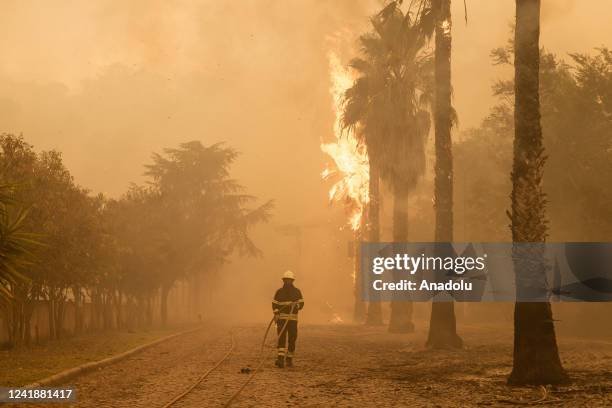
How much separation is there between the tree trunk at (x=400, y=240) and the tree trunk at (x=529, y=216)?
19323 millimetres

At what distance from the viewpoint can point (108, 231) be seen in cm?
2959

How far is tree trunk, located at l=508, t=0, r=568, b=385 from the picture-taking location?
43.7ft

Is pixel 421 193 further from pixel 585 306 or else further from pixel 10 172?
pixel 10 172

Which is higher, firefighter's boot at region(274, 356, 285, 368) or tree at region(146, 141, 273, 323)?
tree at region(146, 141, 273, 323)

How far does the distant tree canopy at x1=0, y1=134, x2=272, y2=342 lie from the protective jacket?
612cm

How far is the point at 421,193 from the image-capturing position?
6750cm

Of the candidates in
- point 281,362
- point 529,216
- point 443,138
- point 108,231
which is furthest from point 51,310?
point 529,216

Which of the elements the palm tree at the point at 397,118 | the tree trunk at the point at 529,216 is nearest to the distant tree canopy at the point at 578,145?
the palm tree at the point at 397,118

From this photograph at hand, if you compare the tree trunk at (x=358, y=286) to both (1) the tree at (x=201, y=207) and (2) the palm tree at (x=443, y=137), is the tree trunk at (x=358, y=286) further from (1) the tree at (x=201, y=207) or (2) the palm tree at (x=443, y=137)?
(2) the palm tree at (x=443, y=137)

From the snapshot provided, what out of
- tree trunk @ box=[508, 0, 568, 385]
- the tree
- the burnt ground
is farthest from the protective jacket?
the tree

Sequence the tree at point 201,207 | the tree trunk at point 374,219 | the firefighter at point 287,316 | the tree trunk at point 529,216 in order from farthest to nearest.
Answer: the tree at point 201,207, the tree trunk at point 374,219, the firefighter at point 287,316, the tree trunk at point 529,216

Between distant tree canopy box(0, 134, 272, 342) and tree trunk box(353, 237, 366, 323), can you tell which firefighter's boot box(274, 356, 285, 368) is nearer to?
distant tree canopy box(0, 134, 272, 342)

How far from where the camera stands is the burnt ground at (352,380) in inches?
465

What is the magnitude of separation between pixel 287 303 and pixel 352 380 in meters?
3.23
